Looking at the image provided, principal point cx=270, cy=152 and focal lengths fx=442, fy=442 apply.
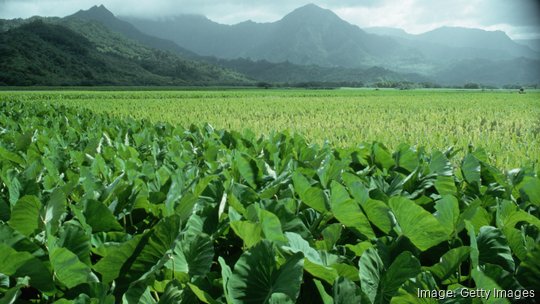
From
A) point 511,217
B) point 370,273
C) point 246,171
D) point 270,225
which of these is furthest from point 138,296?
point 246,171

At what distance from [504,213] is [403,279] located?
523 mm

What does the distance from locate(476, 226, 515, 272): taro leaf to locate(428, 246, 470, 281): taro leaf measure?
13cm

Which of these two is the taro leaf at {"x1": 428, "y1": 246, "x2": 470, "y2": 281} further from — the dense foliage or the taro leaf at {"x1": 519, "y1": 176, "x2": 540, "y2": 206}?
the taro leaf at {"x1": 519, "y1": 176, "x2": 540, "y2": 206}

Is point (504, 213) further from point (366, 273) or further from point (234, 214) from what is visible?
point (234, 214)

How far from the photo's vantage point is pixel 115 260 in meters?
0.98

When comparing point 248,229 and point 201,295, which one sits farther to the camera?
point 248,229

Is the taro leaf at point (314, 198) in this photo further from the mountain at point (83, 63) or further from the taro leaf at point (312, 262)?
the mountain at point (83, 63)

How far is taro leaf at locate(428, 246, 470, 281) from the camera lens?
3.12ft

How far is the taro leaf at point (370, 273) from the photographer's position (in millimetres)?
938

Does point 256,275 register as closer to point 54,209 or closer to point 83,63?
point 54,209

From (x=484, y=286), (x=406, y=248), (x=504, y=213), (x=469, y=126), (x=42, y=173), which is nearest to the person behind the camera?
(x=484, y=286)

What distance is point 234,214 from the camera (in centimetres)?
117

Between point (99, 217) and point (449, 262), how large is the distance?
0.98 metres

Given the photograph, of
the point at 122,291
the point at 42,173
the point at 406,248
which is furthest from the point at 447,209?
the point at 42,173
